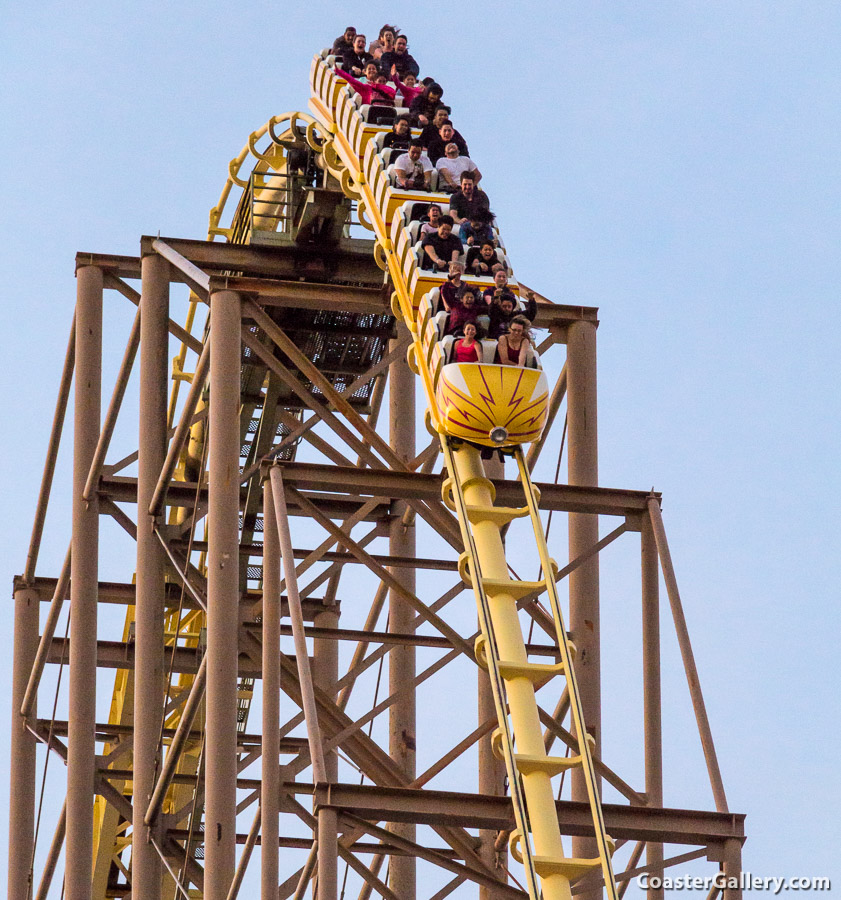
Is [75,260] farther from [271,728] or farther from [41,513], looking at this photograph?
[271,728]

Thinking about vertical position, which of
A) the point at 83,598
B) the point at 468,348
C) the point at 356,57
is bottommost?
the point at 468,348

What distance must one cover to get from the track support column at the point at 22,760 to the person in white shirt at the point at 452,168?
8.15 metres

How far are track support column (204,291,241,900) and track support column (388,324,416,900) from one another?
3789 mm

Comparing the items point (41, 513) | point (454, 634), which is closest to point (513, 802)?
point (454, 634)

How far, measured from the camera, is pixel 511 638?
1912cm

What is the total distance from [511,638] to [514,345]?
2936 mm

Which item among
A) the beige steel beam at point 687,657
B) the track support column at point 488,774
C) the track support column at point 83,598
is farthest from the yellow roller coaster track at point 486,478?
the track support column at point 488,774

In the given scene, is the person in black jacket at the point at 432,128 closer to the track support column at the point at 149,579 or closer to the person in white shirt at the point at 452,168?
the person in white shirt at the point at 452,168

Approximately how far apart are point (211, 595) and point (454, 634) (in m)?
2.26

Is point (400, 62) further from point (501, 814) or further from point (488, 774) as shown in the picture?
point (501, 814)

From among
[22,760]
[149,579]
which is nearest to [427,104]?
[149,579]

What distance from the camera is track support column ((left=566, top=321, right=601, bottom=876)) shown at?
23.1 m

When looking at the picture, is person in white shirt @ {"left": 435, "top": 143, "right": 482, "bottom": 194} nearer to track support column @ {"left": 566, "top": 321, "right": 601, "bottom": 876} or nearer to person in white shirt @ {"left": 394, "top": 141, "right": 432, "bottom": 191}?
person in white shirt @ {"left": 394, "top": 141, "right": 432, "bottom": 191}

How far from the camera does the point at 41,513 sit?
28812 millimetres
